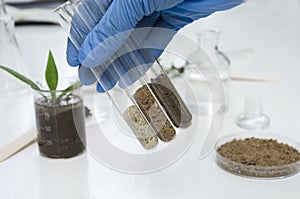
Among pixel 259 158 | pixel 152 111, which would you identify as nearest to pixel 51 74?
pixel 152 111

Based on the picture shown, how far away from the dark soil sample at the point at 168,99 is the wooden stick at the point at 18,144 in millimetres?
301

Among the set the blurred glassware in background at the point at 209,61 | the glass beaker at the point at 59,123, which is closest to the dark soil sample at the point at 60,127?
the glass beaker at the point at 59,123

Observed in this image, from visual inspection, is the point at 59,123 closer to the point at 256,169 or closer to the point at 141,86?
the point at 141,86

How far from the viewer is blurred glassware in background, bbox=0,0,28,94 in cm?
126

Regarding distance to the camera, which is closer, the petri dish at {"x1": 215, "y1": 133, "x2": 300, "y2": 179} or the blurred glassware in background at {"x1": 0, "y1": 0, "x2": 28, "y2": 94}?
the petri dish at {"x1": 215, "y1": 133, "x2": 300, "y2": 179}

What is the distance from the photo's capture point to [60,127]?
865 millimetres

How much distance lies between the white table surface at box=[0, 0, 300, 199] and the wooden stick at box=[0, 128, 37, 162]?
13mm

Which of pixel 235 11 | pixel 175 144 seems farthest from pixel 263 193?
pixel 235 11

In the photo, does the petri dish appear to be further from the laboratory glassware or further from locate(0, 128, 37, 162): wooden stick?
locate(0, 128, 37, 162): wooden stick

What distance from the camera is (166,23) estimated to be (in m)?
0.93

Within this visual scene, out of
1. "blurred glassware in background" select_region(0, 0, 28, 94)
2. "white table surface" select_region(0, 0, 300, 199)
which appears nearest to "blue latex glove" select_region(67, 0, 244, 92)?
"white table surface" select_region(0, 0, 300, 199)

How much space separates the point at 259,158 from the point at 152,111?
7.7 inches

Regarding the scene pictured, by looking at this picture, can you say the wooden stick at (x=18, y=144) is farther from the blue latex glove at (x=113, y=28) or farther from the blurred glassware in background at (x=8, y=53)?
the blurred glassware in background at (x=8, y=53)

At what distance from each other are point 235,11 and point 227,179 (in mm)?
1504
